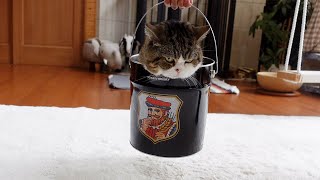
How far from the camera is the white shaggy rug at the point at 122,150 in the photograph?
97 cm

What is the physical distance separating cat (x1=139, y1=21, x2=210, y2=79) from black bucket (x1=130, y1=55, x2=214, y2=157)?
0.02m

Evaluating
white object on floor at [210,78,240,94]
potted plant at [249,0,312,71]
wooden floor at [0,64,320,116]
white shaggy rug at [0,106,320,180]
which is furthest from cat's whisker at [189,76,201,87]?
potted plant at [249,0,312,71]

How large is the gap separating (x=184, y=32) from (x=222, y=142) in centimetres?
48

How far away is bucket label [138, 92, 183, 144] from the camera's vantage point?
3.11 ft

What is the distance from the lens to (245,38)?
329 cm

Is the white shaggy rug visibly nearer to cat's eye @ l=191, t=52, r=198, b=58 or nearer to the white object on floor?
cat's eye @ l=191, t=52, r=198, b=58

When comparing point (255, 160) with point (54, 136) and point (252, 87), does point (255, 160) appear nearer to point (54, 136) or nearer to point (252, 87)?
point (54, 136)

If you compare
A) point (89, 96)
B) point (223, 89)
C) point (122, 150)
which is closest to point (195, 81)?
point (122, 150)

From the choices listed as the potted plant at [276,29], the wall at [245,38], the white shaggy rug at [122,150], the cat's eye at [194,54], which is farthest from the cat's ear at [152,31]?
the wall at [245,38]

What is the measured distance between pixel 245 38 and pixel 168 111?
251 centimetres

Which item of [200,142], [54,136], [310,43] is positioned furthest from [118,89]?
[310,43]

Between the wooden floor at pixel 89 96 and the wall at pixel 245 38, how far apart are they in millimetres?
651

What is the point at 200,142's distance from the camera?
1.05 m

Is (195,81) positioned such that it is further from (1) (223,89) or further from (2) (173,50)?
(1) (223,89)
